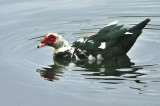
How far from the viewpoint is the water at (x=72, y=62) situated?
749cm

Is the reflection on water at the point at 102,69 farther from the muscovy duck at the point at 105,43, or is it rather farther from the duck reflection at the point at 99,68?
the muscovy duck at the point at 105,43

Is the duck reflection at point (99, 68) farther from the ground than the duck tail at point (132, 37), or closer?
closer

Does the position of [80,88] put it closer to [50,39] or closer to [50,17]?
[50,39]

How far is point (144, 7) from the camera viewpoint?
40.7 feet

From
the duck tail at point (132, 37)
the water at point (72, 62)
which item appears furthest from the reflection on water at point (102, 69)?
the duck tail at point (132, 37)

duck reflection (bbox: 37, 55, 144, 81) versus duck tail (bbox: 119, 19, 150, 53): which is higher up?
duck tail (bbox: 119, 19, 150, 53)

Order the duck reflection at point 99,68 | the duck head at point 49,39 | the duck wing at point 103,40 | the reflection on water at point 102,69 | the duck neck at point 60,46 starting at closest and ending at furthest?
the reflection on water at point 102,69
the duck reflection at point 99,68
the duck wing at point 103,40
the duck head at point 49,39
the duck neck at point 60,46

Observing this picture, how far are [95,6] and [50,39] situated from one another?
329cm

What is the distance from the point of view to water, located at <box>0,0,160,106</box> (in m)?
7.49

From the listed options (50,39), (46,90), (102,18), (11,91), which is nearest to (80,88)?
(46,90)

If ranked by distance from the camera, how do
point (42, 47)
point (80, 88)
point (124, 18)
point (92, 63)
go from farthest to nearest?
1. point (124, 18)
2. point (42, 47)
3. point (92, 63)
4. point (80, 88)

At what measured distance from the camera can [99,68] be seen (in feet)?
29.4

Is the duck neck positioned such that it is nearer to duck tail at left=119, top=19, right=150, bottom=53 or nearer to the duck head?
the duck head

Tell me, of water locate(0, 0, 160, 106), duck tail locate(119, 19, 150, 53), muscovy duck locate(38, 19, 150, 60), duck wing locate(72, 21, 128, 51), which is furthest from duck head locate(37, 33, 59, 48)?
duck tail locate(119, 19, 150, 53)
